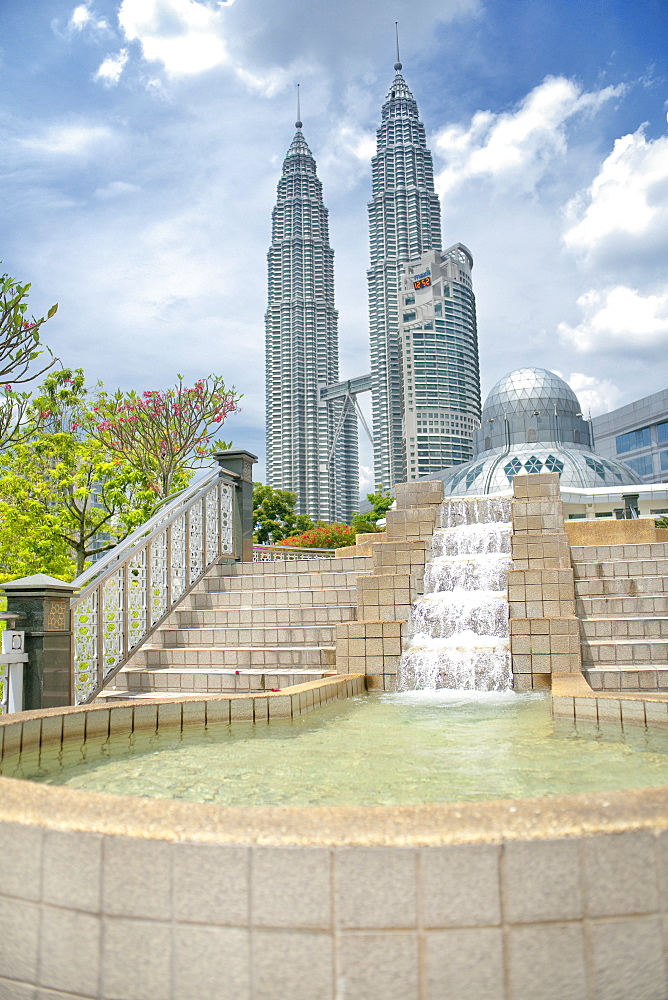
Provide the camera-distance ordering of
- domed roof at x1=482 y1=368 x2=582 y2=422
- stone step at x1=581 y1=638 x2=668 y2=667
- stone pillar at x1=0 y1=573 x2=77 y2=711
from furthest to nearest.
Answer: domed roof at x1=482 y1=368 x2=582 y2=422 < stone step at x1=581 y1=638 x2=668 y2=667 < stone pillar at x1=0 y1=573 x2=77 y2=711

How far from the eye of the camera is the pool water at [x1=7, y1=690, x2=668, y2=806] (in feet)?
10.7

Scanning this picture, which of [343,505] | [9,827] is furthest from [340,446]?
[9,827]

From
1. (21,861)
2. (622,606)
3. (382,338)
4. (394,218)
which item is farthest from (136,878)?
(394,218)

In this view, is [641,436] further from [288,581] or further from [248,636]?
[248,636]

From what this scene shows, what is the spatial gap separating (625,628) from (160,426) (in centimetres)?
1189

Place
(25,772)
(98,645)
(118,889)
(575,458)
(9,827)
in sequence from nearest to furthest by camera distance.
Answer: (118,889) < (9,827) < (25,772) < (98,645) < (575,458)

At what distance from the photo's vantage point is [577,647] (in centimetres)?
734

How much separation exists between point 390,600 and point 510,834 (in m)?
6.89

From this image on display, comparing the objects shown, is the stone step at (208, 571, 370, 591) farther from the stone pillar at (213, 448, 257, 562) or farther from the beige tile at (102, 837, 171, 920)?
the beige tile at (102, 837, 171, 920)

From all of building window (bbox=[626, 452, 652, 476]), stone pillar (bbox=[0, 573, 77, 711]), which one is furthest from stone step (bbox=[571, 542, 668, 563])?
building window (bbox=[626, 452, 652, 476])

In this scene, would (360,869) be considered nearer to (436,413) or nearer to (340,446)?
(436,413)

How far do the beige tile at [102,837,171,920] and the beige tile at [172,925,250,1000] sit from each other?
0.27 feet

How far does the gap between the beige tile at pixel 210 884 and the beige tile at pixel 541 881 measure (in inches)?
23.6

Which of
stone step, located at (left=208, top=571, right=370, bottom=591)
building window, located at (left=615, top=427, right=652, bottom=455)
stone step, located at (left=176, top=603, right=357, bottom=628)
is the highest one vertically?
building window, located at (left=615, top=427, right=652, bottom=455)
